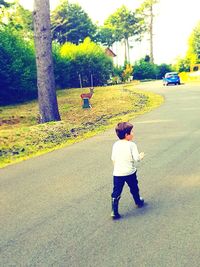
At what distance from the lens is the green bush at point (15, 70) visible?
80.5ft

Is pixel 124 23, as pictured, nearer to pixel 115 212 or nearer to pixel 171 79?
pixel 171 79

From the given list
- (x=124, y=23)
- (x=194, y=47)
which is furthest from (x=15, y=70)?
(x=124, y=23)

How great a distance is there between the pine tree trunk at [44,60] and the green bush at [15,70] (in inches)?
457

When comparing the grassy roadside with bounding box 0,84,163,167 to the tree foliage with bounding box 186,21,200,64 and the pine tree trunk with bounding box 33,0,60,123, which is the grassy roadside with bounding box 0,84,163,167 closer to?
the pine tree trunk with bounding box 33,0,60,123

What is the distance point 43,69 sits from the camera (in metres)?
13.5

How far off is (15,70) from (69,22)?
46519 millimetres

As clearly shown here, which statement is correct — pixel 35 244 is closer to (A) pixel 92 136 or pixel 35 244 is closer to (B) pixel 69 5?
(A) pixel 92 136

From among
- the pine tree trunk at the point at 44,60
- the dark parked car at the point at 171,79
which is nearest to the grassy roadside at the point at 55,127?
the pine tree trunk at the point at 44,60

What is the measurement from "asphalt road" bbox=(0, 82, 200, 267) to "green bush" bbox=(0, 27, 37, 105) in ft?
56.7

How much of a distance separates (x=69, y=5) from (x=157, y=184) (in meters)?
69.4

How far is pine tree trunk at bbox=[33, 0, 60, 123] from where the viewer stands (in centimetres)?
1312

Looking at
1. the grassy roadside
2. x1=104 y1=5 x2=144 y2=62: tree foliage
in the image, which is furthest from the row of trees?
the grassy roadside

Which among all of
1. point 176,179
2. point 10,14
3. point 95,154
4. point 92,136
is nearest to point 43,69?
point 92,136

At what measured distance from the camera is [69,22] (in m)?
67.6
